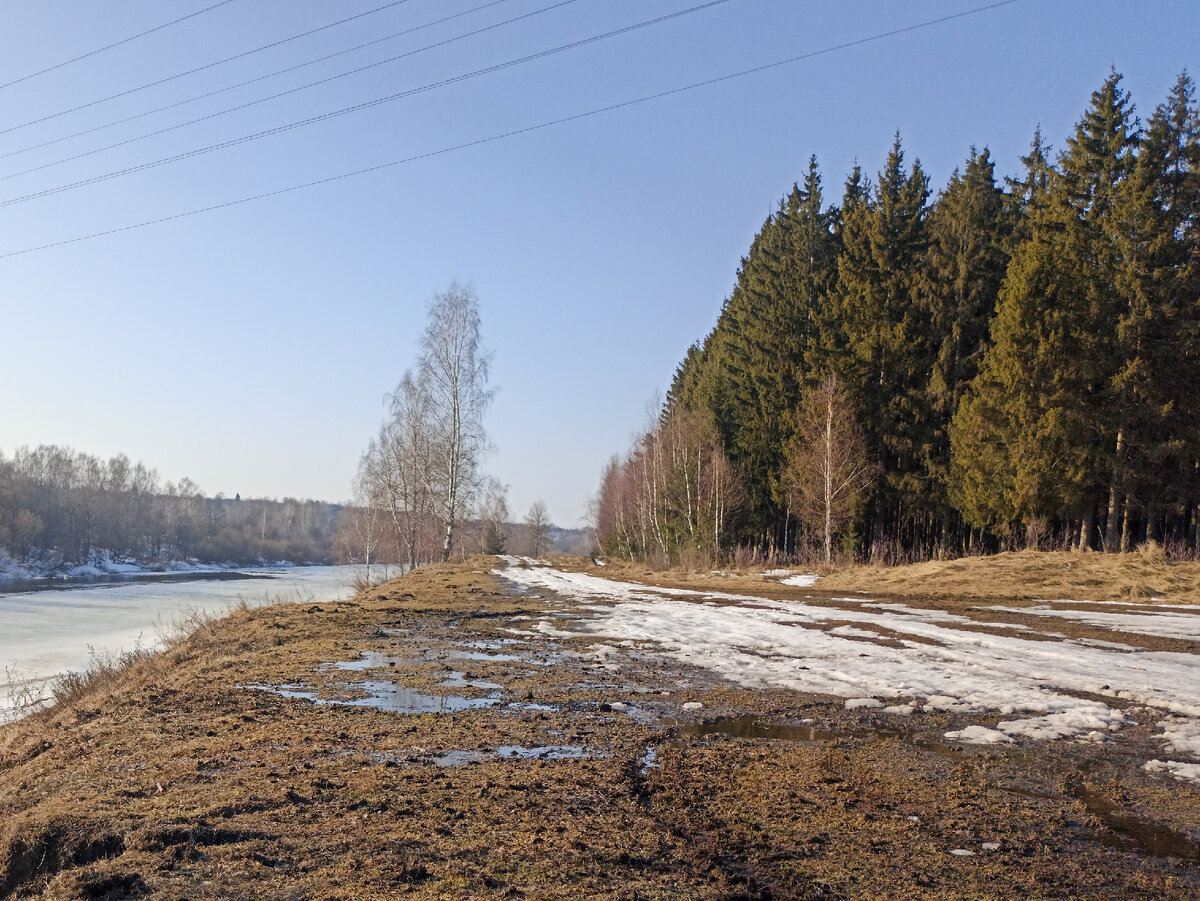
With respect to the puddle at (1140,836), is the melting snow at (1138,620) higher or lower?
lower

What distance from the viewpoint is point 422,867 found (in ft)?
10.3

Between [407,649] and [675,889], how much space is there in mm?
7630

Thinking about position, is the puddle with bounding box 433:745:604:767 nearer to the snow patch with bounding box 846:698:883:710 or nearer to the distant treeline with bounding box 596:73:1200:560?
the snow patch with bounding box 846:698:883:710

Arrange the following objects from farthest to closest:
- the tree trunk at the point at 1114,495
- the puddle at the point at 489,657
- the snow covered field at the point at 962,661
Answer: the tree trunk at the point at 1114,495
the puddle at the point at 489,657
the snow covered field at the point at 962,661

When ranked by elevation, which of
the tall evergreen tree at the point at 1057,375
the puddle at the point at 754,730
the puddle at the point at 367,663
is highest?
the tall evergreen tree at the point at 1057,375

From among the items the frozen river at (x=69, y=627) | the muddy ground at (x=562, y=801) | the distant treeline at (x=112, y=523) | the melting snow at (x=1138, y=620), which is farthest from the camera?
the distant treeline at (x=112, y=523)

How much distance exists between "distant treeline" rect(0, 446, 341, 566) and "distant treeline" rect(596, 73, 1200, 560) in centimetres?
6577

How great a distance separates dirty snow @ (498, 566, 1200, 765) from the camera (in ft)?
19.6

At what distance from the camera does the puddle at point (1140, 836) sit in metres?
3.42

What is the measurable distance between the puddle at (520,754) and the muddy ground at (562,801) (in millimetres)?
25

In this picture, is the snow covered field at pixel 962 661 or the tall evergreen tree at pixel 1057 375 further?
the tall evergreen tree at pixel 1057 375

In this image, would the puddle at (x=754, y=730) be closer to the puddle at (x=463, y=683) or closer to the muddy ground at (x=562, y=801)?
the muddy ground at (x=562, y=801)

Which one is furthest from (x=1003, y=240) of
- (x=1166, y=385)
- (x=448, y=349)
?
(x=448, y=349)

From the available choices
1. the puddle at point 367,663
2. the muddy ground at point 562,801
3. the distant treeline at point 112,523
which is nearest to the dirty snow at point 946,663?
the muddy ground at point 562,801
